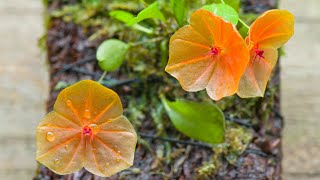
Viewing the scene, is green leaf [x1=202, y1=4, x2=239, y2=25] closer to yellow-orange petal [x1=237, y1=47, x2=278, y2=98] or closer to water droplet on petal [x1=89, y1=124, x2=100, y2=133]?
yellow-orange petal [x1=237, y1=47, x2=278, y2=98]

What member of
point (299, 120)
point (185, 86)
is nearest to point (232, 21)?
point (185, 86)

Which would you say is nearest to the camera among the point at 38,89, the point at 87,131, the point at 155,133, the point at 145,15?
the point at 87,131

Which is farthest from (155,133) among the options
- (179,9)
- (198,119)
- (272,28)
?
(272,28)

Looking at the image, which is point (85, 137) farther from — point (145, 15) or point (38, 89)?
→ point (38, 89)

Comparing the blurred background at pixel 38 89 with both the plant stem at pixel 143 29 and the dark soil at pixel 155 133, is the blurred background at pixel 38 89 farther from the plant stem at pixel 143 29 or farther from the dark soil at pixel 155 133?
the plant stem at pixel 143 29

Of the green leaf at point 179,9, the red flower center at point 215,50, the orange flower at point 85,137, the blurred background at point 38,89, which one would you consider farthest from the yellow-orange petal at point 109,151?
the blurred background at point 38,89

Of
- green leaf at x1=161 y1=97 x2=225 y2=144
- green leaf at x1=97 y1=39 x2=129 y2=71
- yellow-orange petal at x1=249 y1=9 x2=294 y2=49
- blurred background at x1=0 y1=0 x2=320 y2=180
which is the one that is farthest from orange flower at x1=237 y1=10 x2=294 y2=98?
blurred background at x1=0 y1=0 x2=320 y2=180
